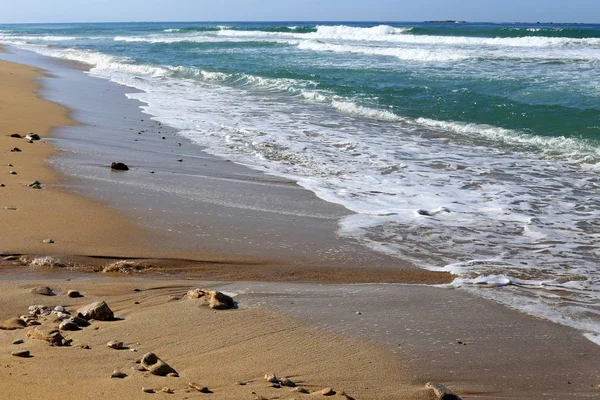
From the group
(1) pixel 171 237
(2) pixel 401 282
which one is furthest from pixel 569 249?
(1) pixel 171 237

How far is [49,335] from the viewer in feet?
10.6

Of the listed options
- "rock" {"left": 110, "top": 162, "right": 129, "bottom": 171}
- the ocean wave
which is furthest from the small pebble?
the ocean wave

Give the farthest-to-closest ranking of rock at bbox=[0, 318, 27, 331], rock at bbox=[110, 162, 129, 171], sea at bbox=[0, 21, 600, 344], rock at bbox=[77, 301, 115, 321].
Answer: rock at bbox=[110, 162, 129, 171] < sea at bbox=[0, 21, 600, 344] < rock at bbox=[77, 301, 115, 321] < rock at bbox=[0, 318, 27, 331]

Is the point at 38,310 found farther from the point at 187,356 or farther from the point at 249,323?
the point at 249,323

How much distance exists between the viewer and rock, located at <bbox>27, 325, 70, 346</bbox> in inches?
125

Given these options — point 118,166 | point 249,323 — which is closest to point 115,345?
point 249,323

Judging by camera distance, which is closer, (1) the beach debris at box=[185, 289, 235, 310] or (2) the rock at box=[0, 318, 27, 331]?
(2) the rock at box=[0, 318, 27, 331]

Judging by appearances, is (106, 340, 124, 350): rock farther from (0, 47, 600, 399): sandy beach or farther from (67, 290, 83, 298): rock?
(67, 290, 83, 298): rock

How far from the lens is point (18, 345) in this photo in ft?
10.2

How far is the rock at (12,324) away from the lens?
131 inches

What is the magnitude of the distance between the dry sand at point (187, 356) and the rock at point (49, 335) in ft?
0.15

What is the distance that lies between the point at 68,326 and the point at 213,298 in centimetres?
84

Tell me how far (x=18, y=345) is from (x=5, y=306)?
650 mm

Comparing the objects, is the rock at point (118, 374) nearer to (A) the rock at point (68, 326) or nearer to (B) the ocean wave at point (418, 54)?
(A) the rock at point (68, 326)
